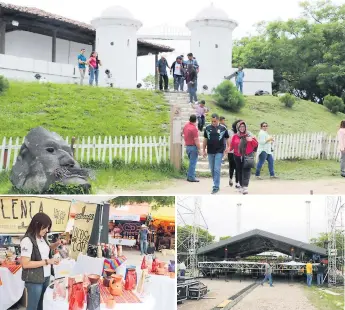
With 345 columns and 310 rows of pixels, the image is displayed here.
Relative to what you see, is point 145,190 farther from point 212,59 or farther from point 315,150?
point 212,59

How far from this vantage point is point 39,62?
1992cm

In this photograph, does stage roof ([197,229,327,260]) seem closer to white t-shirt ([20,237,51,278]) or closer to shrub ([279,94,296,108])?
white t-shirt ([20,237,51,278])

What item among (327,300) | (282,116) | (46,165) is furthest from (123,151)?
(282,116)

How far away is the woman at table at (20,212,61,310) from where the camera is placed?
6887mm

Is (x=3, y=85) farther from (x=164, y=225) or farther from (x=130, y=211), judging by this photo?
(x=164, y=225)

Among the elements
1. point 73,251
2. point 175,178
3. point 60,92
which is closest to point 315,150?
point 175,178

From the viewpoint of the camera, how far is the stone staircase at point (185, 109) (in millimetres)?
12680

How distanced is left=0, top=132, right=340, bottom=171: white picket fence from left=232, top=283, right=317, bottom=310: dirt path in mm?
5586

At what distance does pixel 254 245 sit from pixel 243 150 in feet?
6.03

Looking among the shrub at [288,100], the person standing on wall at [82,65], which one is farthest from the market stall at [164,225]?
the shrub at [288,100]

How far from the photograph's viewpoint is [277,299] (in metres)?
7.35

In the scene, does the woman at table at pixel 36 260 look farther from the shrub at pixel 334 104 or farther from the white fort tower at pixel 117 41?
the shrub at pixel 334 104

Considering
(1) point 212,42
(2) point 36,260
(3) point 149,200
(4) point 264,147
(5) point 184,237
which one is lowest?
(2) point 36,260

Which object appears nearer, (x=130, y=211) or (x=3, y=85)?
(x=130, y=211)
